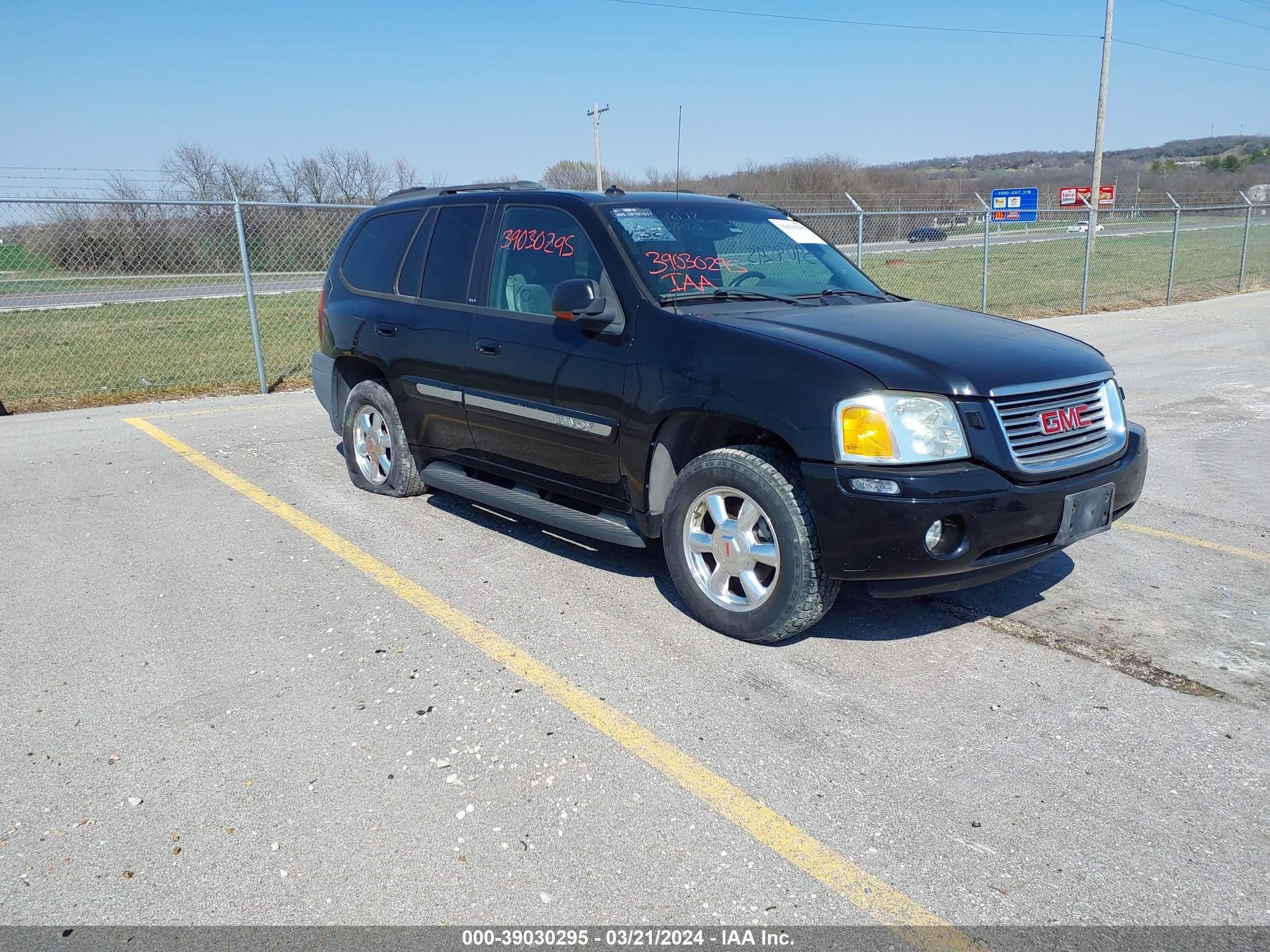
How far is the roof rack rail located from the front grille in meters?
2.67

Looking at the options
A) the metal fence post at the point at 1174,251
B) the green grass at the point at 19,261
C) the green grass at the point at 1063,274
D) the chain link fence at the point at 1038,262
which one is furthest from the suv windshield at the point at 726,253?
the metal fence post at the point at 1174,251

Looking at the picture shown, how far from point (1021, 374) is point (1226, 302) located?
61.2 ft

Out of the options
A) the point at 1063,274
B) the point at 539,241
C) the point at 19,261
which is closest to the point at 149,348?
the point at 19,261

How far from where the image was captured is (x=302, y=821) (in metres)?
Result: 2.87

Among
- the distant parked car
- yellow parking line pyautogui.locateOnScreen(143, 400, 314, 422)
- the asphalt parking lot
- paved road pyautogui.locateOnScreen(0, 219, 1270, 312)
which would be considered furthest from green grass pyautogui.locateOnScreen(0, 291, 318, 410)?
the distant parked car

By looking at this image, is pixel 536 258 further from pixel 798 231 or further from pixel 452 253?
pixel 798 231

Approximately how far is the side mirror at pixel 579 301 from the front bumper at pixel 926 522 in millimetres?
1260

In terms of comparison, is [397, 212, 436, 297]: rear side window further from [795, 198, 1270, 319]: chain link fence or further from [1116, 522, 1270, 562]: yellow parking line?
[795, 198, 1270, 319]: chain link fence

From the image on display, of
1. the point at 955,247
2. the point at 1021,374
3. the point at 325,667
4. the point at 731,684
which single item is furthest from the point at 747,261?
the point at 955,247

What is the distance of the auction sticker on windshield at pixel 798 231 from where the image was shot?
5.23m

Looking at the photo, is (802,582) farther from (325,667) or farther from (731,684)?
(325,667)

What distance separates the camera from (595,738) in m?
3.30

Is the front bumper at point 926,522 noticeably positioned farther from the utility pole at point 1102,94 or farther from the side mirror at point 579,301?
the utility pole at point 1102,94

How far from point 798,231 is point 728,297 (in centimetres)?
113
